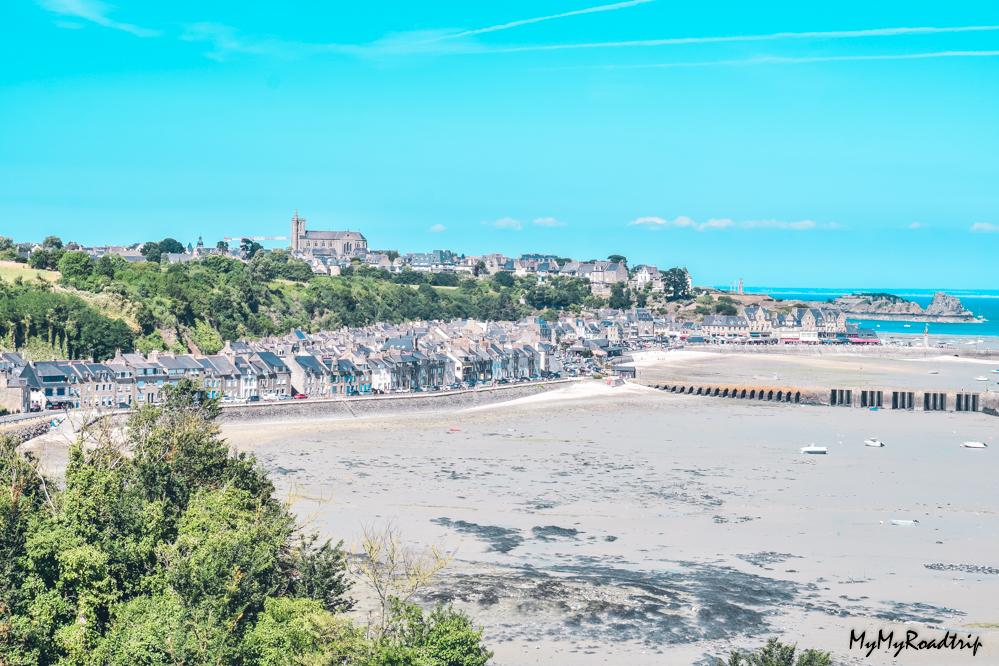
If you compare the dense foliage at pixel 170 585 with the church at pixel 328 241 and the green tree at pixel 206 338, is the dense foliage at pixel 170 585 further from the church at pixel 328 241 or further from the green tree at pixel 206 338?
the church at pixel 328 241

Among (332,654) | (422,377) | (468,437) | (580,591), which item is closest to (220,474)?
(580,591)

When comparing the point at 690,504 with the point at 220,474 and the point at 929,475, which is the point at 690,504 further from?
the point at 220,474

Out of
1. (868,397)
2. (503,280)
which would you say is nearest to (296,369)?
(868,397)

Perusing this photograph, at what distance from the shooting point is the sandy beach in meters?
21.9

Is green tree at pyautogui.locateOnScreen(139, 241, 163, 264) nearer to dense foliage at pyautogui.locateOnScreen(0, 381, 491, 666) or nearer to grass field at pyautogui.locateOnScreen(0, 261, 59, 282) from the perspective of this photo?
grass field at pyautogui.locateOnScreen(0, 261, 59, 282)

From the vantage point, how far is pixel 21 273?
8006 cm

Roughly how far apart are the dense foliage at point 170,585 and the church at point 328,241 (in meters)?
146

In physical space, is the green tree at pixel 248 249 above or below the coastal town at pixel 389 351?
above

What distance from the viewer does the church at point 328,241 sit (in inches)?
6727

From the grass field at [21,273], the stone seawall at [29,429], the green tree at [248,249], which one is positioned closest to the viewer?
the stone seawall at [29,429]

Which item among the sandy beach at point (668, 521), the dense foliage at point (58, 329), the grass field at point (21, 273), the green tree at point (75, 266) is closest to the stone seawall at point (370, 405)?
the sandy beach at point (668, 521)

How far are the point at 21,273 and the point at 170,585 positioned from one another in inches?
2699

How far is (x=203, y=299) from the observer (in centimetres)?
8275

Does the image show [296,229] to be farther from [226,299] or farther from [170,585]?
[170,585]
